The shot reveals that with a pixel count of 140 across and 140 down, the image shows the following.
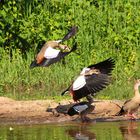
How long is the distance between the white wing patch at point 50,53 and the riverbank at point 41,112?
0.79m

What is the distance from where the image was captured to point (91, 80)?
11.3 meters

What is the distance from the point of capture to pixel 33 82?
13500mm

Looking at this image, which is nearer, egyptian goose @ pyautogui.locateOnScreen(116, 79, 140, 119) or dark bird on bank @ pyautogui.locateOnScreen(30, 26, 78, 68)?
egyptian goose @ pyautogui.locateOnScreen(116, 79, 140, 119)

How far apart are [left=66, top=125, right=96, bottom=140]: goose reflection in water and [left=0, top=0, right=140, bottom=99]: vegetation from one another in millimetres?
3412

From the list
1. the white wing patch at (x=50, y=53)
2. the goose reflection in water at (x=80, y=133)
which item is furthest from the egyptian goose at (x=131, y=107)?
the white wing patch at (x=50, y=53)


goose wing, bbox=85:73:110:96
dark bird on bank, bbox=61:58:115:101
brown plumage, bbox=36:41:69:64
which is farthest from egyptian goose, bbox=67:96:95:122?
brown plumage, bbox=36:41:69:64

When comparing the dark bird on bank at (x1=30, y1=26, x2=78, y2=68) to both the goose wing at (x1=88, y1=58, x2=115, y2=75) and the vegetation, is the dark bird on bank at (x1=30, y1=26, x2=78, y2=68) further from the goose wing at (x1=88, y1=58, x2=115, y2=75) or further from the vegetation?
the vegetation

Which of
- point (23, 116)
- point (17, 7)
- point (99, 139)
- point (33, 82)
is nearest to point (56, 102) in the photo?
point (23, 116)

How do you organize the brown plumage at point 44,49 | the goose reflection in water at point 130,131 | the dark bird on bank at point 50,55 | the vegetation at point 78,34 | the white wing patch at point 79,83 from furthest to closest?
the vegetation at point 78,34
the brown plumage at point 44,49
the dark bird on bank at point 50,55
the white wing patch at point 79,83
the goose reflection in water at point 130,131

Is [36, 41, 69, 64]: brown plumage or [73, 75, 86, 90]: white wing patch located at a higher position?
[36, 41, 69, 64]: brown plumage

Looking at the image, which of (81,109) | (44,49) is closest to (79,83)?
(81,109)

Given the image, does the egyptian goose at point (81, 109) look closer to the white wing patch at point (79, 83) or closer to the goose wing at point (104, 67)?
the white wing patch at point (79, 83)

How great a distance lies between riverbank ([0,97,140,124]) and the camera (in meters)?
11.5

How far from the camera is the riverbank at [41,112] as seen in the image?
1148cm
